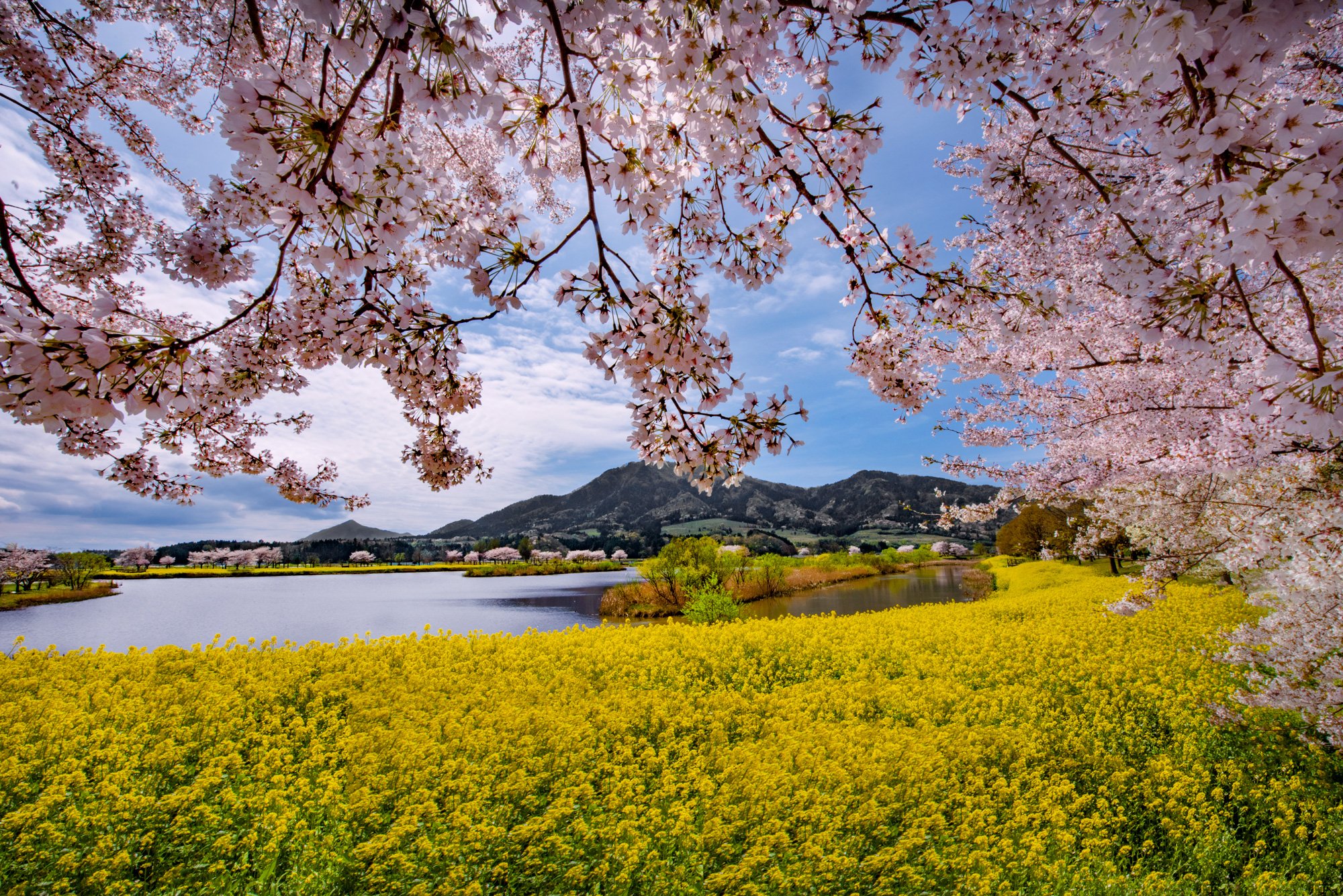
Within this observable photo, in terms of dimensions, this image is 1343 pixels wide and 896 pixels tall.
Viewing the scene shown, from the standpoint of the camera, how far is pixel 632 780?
351cm

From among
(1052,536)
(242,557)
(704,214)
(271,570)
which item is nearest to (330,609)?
(704,214)

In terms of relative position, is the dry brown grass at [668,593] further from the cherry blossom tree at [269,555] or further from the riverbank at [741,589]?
the cherry blossom tree at [269,555]

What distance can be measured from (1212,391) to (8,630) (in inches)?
904

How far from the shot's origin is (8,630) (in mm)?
12141

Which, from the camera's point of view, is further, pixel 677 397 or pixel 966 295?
pixel 966 295

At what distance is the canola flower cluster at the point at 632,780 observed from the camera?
275cm

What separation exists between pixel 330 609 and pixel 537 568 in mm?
25101

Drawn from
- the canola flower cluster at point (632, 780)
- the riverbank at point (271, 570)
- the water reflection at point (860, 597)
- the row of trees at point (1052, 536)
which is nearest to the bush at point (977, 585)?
the water reflection at point (860, 597)

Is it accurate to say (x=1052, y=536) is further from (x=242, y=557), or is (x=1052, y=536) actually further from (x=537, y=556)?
(x=242, y=557)

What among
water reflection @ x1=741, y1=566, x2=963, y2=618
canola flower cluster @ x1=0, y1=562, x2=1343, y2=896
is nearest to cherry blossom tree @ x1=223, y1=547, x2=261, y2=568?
water reflection @ x1=741, y1=566, x2=963, y2=618

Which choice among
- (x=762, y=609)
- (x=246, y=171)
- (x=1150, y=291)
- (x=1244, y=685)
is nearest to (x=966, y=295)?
(x=1150, y=291)

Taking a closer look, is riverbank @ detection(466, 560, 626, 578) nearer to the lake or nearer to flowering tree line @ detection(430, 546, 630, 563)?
flowering tree line @ detection(430, 546, 630, 563)

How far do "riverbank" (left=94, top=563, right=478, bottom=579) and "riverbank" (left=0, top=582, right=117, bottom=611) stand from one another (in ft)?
31.9

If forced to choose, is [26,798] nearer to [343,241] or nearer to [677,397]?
[343,241]
